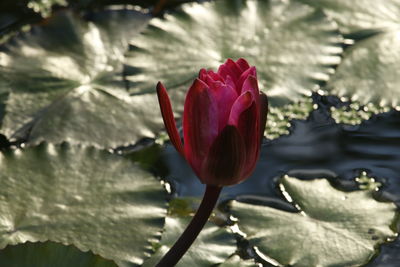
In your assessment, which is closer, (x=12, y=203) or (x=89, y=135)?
(x=12, y=203)

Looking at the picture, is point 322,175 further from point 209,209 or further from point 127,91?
point 209,209

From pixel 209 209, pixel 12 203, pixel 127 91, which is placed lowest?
pixel 12 203

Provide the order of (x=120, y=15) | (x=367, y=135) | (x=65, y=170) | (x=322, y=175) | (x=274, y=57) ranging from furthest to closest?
1. (x=120, y=15)
2. (x=274, y=57)
3. (x=367, y=135)
4. (x=322, y=175)
5. (x=65, y=170)

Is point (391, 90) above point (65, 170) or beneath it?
above

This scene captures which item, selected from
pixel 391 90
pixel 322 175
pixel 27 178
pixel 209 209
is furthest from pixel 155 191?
pixel 391 90

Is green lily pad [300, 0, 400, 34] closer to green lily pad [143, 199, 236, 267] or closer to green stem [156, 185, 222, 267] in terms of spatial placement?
green lily pad [143, 199, 236, 267]

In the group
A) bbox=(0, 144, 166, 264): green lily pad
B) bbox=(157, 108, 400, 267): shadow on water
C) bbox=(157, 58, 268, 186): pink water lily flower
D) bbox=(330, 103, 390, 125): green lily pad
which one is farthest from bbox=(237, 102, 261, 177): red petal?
bbox=(330, 103, 390, 125): green lily pad

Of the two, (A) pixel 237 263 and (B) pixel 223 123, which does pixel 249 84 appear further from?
(A) pixel 237 263

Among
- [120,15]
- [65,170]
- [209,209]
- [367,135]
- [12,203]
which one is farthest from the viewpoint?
[120,15]
